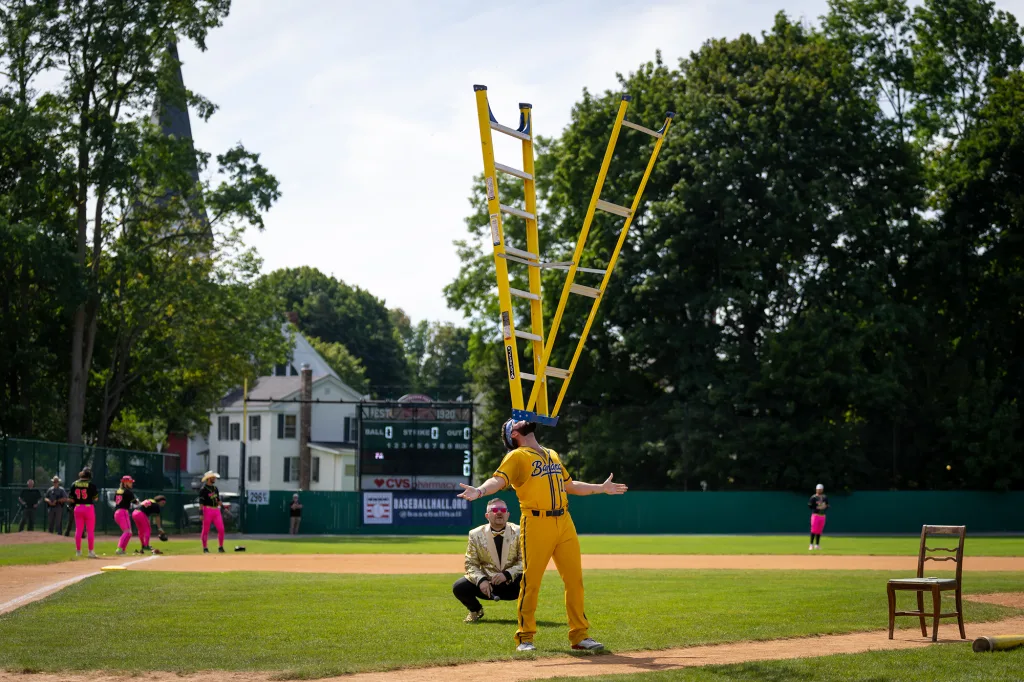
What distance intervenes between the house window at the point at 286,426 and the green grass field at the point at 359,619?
176 ft

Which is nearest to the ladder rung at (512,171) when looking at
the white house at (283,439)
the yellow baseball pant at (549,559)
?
the yellow baseball pant at (549,559)

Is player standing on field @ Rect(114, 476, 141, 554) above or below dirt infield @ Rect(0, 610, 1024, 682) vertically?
above

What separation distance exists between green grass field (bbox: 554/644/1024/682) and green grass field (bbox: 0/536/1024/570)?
17.7 meters

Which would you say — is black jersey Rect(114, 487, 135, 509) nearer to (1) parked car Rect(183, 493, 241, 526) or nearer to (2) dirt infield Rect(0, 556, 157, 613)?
(2) dirt infield Rect(0, 556, 157, 613)

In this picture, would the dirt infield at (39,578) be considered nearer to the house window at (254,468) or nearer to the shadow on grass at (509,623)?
the shadow on grass at (509,623)

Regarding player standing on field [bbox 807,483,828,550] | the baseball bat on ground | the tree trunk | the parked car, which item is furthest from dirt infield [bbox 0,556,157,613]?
the tree trunk

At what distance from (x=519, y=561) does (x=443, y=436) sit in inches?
1150

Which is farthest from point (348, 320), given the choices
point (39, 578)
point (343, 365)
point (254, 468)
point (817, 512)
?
point (39, 578)

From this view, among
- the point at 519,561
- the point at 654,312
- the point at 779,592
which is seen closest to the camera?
the point at 519,561

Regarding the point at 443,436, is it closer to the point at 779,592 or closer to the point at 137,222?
the point at 137,222

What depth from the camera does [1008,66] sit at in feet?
179

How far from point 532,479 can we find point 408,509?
34968mm

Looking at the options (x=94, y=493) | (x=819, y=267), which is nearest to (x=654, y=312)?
(x=819, y=267)

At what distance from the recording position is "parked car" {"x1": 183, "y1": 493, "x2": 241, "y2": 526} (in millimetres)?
42594
